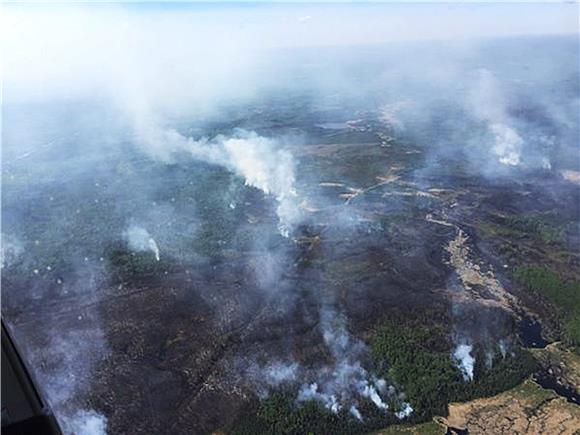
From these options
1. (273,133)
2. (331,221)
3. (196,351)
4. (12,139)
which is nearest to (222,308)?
(196,351)

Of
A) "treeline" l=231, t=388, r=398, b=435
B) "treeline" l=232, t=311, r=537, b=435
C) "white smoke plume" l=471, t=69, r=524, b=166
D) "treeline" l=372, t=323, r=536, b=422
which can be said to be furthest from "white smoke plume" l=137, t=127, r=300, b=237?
"white smoke plume" l=471, t=69, r=524, b=166

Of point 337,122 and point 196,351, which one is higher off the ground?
point 196,351

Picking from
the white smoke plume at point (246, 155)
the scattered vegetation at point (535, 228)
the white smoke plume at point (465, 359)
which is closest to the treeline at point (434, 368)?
the white smoke plume at point (465, 359)

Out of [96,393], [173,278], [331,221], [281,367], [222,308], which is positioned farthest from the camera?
[331,221]

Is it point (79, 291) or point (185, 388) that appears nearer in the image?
point (185, 388)

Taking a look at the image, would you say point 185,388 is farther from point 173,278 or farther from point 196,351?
point 173,278

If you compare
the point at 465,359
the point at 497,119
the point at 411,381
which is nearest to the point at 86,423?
the point at 411,381

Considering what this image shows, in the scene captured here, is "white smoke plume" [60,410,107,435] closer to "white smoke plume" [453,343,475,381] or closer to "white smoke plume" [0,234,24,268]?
"white smoke plume" [0,234,24,268]

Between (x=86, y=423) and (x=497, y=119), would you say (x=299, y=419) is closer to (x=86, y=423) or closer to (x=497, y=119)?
(x=86, y=423)
